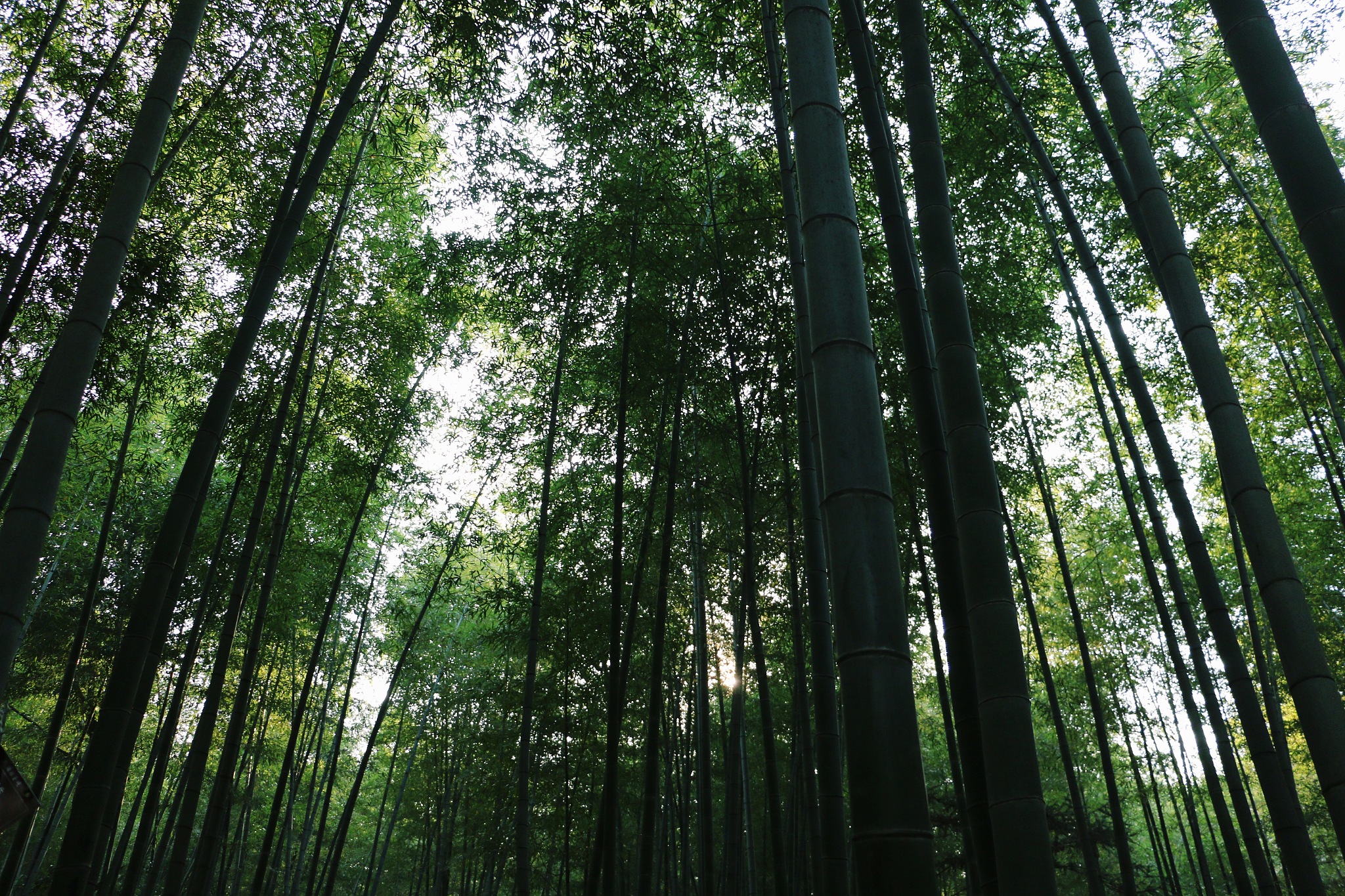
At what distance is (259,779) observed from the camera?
39.9 feet

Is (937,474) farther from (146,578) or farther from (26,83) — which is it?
(26,83)

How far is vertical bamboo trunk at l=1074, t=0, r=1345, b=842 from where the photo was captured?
1.57 metres

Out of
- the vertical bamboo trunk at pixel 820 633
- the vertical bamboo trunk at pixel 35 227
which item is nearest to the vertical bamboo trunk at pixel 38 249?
the vertical bamboo trunk at pixel 35 227

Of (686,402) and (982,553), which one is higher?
(686,402)

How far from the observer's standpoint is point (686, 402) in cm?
609

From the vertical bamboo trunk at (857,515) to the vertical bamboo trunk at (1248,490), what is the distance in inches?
32.4

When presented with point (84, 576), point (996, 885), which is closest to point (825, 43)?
point (996, 885)

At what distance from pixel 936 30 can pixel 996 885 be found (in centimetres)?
397

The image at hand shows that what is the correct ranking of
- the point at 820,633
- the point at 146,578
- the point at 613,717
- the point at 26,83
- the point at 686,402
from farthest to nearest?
1. the point at 686,402
2. the point at 613,717
3. the point at 26,83
4. the point at 820,633
5. the point at 146,578

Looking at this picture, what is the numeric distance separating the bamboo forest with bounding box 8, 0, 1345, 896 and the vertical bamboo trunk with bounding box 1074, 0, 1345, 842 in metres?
0.01

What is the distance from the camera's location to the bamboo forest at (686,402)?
177 cm

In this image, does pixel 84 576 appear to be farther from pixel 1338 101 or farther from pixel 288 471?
pixel 1338 101

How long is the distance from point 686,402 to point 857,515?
15.7 ft

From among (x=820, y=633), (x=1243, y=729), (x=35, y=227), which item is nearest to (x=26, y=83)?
(x=35, y=227)
